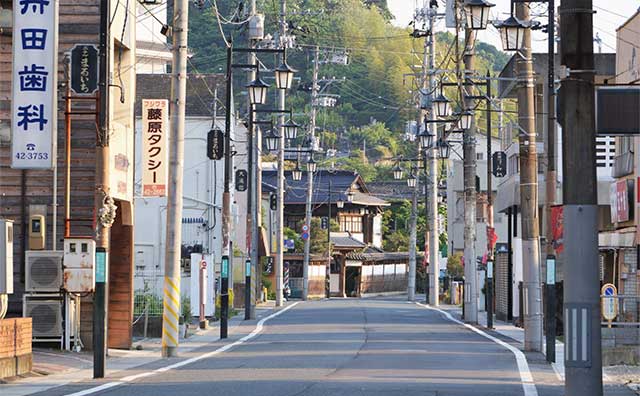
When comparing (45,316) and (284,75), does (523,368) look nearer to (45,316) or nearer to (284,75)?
(45,316)

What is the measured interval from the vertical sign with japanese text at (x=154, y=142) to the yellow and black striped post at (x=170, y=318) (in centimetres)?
390

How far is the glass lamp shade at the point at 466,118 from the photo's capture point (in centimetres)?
4319

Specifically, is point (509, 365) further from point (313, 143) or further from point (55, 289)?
point (313, 143)

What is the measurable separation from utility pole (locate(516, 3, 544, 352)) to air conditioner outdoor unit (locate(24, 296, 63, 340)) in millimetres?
10494

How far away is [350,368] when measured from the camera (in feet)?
74.2

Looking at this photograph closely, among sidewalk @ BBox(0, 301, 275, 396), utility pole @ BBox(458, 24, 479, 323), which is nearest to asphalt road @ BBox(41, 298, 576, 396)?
sidewalk @ BBox(0, 301, 275, 396)

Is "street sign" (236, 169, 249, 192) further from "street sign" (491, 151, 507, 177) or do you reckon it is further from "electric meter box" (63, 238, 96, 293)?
"electric meter box" (63, 238, 96, 293)

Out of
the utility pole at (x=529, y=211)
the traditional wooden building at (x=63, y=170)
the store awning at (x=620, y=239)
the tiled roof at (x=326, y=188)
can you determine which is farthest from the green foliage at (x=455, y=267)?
the traditional wooden building at (x=63, y=170)

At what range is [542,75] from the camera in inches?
1871

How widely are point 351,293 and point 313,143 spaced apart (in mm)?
28647

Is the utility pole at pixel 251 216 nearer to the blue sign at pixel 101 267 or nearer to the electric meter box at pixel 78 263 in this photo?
the electric meter box at pixel 78 263

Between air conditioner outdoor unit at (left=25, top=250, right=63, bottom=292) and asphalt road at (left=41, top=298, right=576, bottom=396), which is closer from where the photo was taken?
asphalt road at (left=41, top=298, right=576, bottom=396)

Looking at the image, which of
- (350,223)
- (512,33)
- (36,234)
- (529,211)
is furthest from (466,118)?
(350,223)

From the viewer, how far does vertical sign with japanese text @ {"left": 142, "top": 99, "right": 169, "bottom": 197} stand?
30984 millimetres
